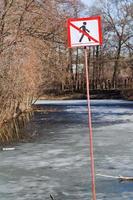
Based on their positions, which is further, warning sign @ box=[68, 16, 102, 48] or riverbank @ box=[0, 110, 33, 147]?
riverbank @ box=[0, 110, 33, 147]

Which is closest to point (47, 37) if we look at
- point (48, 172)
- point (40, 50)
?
point (40, 50)

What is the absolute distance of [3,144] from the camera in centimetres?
1377

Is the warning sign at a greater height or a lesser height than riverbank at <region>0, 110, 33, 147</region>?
greater

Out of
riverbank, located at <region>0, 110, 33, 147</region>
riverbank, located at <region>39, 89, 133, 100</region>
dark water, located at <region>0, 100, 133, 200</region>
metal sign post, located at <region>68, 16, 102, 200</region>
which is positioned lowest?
riverbank, located at <region>39, 89, 133, 100</region>

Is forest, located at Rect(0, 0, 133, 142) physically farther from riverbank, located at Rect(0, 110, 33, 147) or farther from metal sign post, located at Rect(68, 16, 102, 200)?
metal sign post, located at Rect(68, 16, 102, 200)

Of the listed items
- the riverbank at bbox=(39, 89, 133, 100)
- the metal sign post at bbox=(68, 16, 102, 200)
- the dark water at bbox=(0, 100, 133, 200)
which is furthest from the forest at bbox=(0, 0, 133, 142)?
the riverbank at bbox=(39, 89, 133, 100)

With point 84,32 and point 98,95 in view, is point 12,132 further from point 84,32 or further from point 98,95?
point 98,95

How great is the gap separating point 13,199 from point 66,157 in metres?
3.84

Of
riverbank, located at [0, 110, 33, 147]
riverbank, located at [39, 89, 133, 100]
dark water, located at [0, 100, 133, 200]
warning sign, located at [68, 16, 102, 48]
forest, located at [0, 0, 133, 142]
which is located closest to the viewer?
warning sign, located at [68, 16, 102, 48]

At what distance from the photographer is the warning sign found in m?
7.02

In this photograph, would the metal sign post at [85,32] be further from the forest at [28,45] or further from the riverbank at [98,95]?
the riverbank at [98,95]

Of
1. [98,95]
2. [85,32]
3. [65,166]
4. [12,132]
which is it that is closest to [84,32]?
[85,32]

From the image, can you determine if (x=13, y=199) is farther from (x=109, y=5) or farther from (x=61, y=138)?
(x=109, y=5)

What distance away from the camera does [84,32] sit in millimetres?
7035
